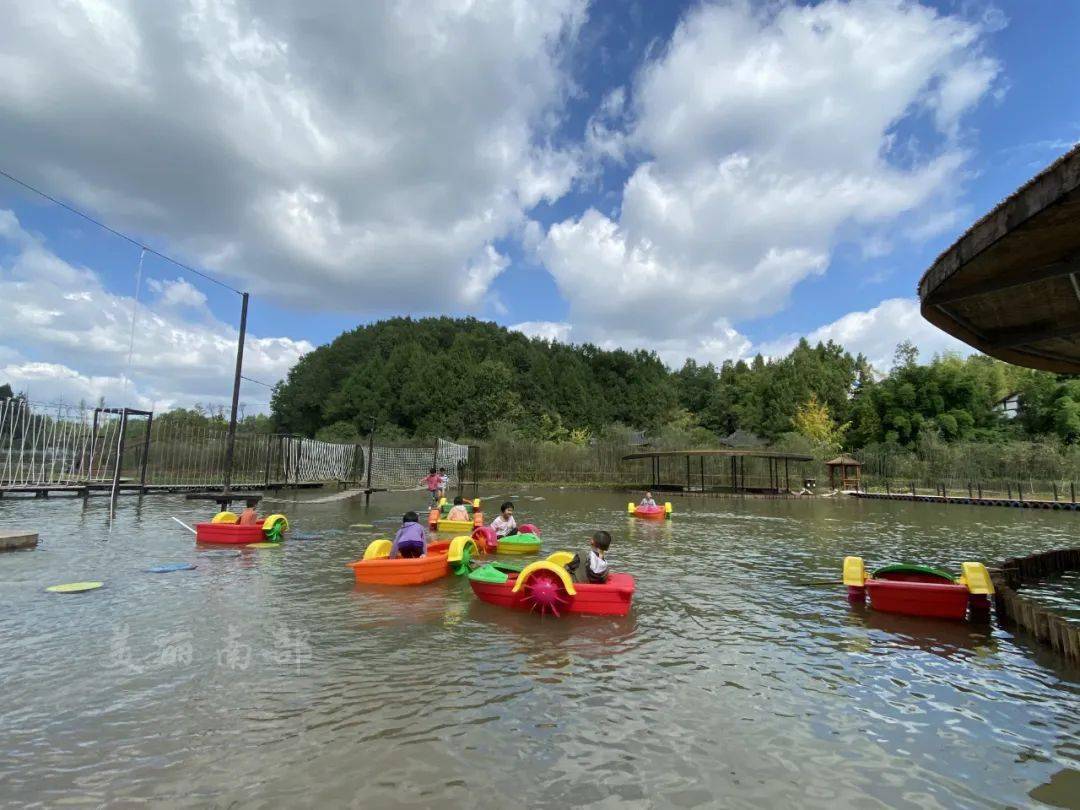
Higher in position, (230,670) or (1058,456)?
(1058,456)

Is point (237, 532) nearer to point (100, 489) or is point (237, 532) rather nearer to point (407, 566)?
point (407, 566)

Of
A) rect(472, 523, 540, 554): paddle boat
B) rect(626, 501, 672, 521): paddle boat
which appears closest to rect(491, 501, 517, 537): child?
rect(472, 523, 540, 554): paddle boat

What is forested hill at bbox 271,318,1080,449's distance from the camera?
45750 mm

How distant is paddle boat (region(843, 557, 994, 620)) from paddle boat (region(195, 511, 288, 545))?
12.0 m

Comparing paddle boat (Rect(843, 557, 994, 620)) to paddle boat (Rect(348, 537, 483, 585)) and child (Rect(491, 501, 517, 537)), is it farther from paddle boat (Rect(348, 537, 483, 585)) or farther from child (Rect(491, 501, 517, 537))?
child (Rect(491, 501, 517, 537))

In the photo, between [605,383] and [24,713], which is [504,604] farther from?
[605,383]

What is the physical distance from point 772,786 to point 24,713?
5.82m

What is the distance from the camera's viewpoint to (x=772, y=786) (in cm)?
393

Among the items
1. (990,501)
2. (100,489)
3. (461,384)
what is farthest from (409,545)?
(461,384)

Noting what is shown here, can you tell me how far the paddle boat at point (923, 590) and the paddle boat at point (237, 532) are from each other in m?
12.0

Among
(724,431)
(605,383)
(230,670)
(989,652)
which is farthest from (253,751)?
(605,383)

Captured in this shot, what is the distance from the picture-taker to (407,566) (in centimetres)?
959

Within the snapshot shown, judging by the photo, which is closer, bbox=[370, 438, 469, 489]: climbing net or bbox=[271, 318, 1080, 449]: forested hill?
bbox=[370, 438, 469, 489]: climbing net

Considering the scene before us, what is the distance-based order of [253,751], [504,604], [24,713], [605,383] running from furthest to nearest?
1. [605,383]
2. [504,604]
3. [24,713]
4. [253,751]
